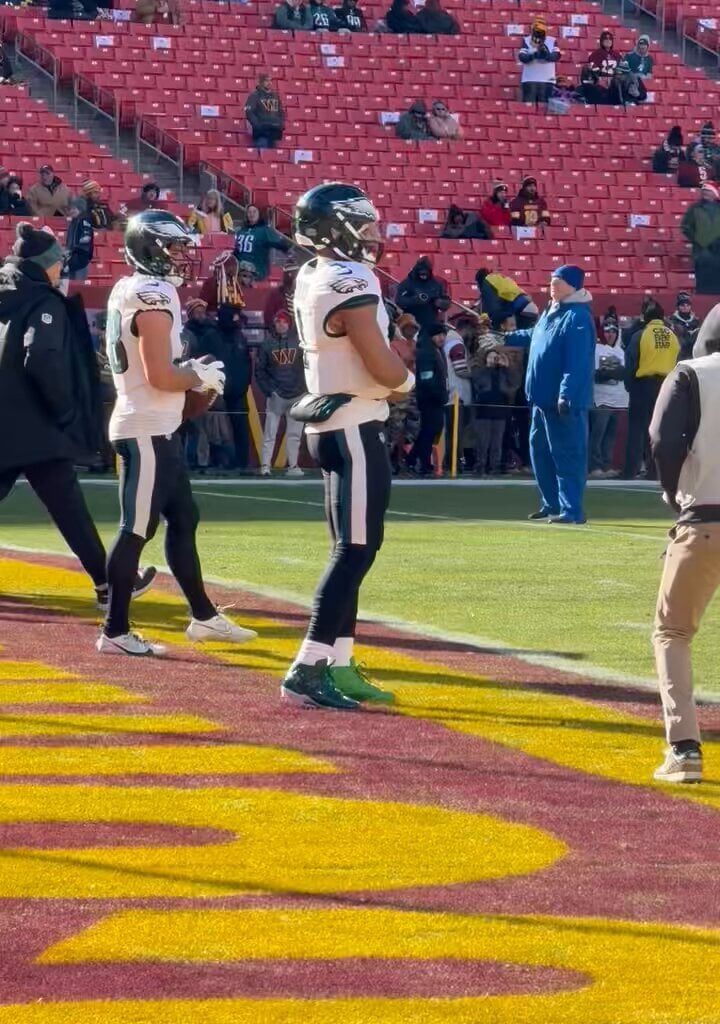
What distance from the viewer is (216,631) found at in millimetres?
9312

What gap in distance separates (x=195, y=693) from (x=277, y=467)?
15017mm

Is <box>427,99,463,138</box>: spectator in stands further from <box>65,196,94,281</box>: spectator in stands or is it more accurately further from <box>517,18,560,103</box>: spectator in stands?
<box>65,196,94,281</box>: spectator in stands

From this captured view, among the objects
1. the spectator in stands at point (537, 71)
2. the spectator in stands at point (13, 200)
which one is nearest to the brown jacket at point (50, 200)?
the spectator in stands at point (13, 200)

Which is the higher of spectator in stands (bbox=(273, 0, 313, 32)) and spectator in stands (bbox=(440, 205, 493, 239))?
spectator in stands (bbox=(273, 0, 313, 32))

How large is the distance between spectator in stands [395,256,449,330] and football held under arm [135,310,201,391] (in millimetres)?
14500

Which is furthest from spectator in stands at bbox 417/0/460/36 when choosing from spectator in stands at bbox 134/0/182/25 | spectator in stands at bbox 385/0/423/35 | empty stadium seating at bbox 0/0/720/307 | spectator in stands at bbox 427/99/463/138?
spectator in stands at bbox 134/0/182/25

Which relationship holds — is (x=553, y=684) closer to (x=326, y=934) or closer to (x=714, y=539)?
(x=714, y=539)

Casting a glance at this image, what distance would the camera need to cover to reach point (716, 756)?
6793mm

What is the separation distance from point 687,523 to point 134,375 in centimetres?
310

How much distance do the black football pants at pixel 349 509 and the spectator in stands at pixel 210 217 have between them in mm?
18514

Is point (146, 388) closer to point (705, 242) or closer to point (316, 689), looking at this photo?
point (316, 689)

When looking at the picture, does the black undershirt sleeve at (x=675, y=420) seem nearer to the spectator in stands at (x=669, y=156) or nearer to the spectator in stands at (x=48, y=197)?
the spectator in stands at (x=48, y=197)

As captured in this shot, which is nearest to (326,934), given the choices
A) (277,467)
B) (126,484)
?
(126,484)

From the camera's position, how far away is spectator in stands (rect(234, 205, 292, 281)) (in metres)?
25.1
